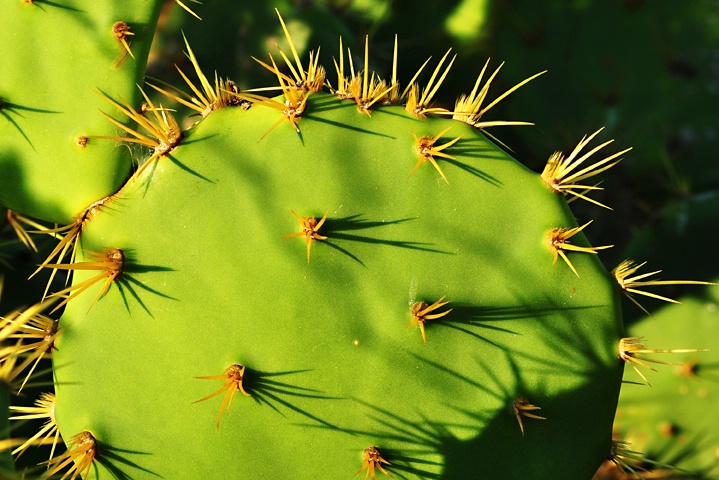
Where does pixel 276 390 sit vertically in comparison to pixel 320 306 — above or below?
below

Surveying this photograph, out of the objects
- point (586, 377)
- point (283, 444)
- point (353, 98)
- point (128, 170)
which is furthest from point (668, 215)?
point (128, 170)

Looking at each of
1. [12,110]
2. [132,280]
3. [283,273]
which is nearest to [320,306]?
[283,273]

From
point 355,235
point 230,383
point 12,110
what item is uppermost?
point 12,110

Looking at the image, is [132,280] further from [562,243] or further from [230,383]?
[562,243]

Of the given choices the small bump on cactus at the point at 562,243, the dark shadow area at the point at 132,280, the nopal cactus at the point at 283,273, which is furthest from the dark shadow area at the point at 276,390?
the small bump on cactus at the point at 562,243

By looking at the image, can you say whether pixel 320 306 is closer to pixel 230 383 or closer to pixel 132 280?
pixel 230 383

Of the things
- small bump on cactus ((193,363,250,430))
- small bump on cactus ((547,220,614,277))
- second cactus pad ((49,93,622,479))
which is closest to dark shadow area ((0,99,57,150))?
second cactus pad ((49,93,622,479))

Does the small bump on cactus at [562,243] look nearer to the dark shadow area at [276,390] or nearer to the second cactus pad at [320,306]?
the second cactus pad at [320,306]
